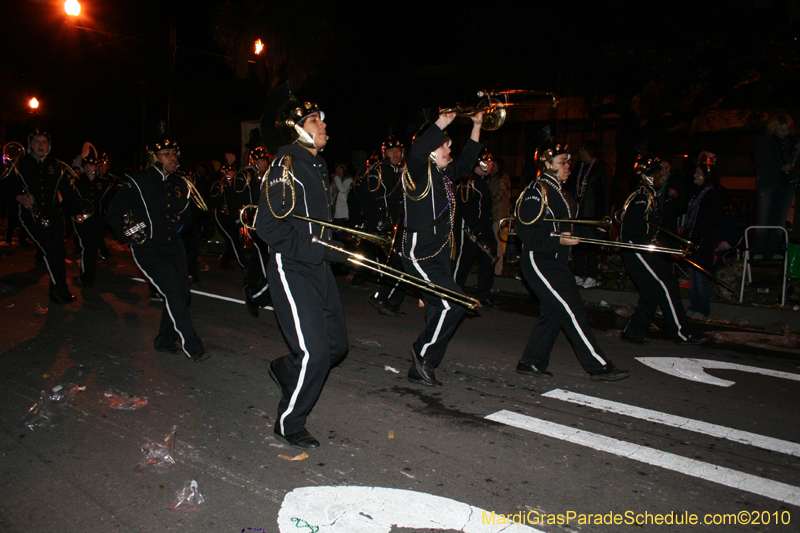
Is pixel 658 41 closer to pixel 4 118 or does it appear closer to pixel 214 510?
pixel 214 510

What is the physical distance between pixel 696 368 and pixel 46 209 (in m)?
8.35

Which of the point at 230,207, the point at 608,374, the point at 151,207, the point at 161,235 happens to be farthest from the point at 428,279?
the point at 230,207

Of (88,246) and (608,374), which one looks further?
(88,246)

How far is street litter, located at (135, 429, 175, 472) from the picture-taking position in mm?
3678

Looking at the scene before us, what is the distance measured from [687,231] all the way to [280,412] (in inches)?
276

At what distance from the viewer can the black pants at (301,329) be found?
3.96 m

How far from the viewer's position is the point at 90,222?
34.0ft

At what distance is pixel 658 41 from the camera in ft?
49.6

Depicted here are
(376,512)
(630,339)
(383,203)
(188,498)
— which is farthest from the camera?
(383,203)

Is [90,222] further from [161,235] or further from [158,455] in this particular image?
[158,455]

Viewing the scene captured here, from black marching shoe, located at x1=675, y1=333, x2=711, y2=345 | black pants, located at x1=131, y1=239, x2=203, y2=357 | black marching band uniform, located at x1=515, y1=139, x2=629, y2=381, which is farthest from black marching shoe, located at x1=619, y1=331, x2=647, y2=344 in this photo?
black pants, located at x1=131, y1=239, x2=203, y2=357

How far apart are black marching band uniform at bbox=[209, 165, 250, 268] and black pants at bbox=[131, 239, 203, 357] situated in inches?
155

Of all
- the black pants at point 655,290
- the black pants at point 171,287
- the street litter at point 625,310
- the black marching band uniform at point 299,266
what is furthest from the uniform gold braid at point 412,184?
the street litter at point 625,310

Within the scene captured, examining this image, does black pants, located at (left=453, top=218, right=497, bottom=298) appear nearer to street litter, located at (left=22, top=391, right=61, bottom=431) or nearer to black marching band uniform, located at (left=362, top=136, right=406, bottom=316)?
black marching band uniform, located at (left=362, top=136, right=406, bottom=316)
